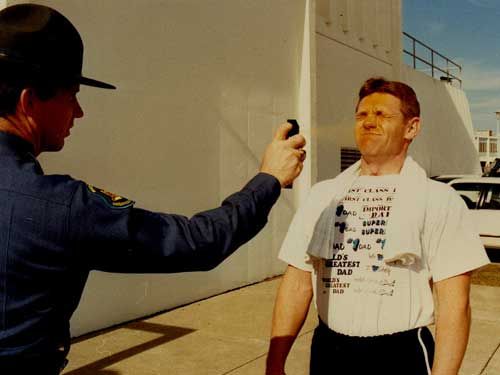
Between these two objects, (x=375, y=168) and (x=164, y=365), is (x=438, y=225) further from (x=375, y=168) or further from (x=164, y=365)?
(x=164, y=365)

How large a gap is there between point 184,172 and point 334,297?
4.92 metres

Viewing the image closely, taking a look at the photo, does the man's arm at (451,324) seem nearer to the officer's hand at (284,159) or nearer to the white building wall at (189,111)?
the officer's hand at (284,159)

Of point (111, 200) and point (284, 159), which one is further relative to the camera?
point (284, 159)

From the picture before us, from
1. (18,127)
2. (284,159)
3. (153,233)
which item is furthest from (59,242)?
(284,159)

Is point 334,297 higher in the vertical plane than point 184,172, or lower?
lower

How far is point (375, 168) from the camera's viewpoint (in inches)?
99.3

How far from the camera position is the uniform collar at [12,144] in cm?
145

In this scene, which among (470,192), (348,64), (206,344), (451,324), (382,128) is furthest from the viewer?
(348,64)

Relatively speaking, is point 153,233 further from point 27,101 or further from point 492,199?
point 492,199

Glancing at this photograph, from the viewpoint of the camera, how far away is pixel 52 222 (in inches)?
53.4

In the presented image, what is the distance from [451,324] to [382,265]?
1.01 feet

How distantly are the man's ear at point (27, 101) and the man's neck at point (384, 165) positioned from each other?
1412mm

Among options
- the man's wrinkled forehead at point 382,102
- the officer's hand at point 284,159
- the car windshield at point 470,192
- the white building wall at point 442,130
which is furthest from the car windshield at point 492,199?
the officer's hand at point 284,159

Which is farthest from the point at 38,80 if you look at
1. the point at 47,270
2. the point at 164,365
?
the point at 164,365
